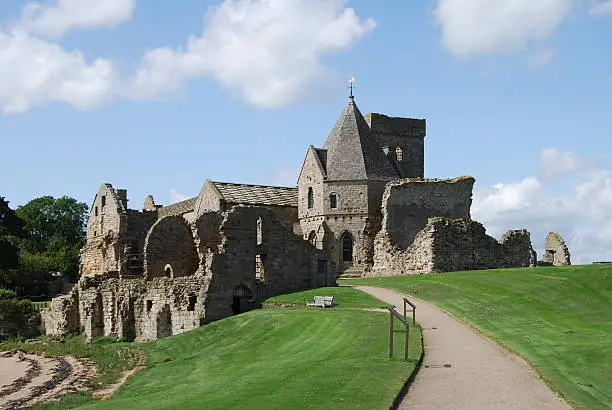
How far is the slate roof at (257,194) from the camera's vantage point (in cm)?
5497

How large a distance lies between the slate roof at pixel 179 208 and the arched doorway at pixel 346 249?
11944 mm

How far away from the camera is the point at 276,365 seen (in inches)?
→ 924

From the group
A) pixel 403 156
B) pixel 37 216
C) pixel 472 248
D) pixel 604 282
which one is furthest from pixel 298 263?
pixel 37 216

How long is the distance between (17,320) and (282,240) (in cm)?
1778

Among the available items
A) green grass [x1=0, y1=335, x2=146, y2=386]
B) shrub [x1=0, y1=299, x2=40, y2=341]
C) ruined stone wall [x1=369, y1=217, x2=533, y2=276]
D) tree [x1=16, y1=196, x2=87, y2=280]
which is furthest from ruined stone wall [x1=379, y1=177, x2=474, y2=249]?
tree [x1=16, y1=196, x2=87, y2=280]

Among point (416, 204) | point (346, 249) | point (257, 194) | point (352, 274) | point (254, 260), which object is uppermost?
point (257, 194)

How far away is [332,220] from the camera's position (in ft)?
179

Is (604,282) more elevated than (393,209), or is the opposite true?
(393,209)

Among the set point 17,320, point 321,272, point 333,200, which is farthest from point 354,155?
point 17,320

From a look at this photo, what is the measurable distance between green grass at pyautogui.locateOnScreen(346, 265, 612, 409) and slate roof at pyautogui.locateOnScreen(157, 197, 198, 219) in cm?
1973

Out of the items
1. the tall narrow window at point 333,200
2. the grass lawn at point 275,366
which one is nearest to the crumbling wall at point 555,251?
the tall narrow window at point 333,200

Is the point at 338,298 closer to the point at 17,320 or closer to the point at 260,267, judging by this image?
the point at 260,267

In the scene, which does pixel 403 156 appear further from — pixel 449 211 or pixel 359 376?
pixel 359 376

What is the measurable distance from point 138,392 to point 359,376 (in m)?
7.51
